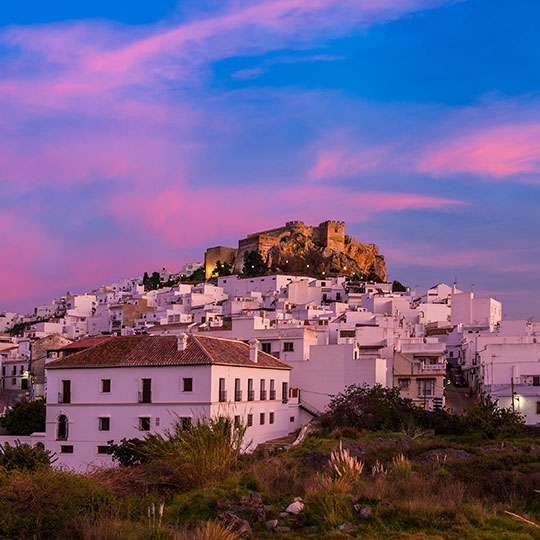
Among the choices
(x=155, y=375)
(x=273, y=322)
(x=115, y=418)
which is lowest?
(x=115, y=418)

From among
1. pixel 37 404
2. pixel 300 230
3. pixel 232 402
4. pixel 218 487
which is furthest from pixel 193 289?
pixel 218 487

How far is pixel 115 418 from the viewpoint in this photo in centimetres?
2873

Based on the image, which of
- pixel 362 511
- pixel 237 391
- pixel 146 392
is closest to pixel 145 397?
pixel 146 392

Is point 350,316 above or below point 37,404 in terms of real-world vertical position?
above

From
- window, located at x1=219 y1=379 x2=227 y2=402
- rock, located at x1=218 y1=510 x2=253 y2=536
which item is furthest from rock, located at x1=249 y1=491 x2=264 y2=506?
window, located at x1=219 y1=379 x2=227 y2=402

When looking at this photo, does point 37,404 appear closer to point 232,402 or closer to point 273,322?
point 232,402

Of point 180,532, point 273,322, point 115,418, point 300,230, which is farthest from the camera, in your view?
point 300,230

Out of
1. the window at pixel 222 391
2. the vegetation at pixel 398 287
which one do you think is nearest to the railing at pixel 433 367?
the window at pixel 222 391

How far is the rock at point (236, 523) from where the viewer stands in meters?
9.63

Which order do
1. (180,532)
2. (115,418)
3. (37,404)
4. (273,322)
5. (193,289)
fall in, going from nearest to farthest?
(180,532), (115,418), (37,404), (273,322), (193,289)

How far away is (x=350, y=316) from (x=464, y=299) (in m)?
15.1

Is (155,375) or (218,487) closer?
(218,487)

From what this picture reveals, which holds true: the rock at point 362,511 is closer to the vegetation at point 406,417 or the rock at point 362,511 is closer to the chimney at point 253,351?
the vegetation at point 406,417

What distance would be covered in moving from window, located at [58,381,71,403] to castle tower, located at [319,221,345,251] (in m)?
73.9
